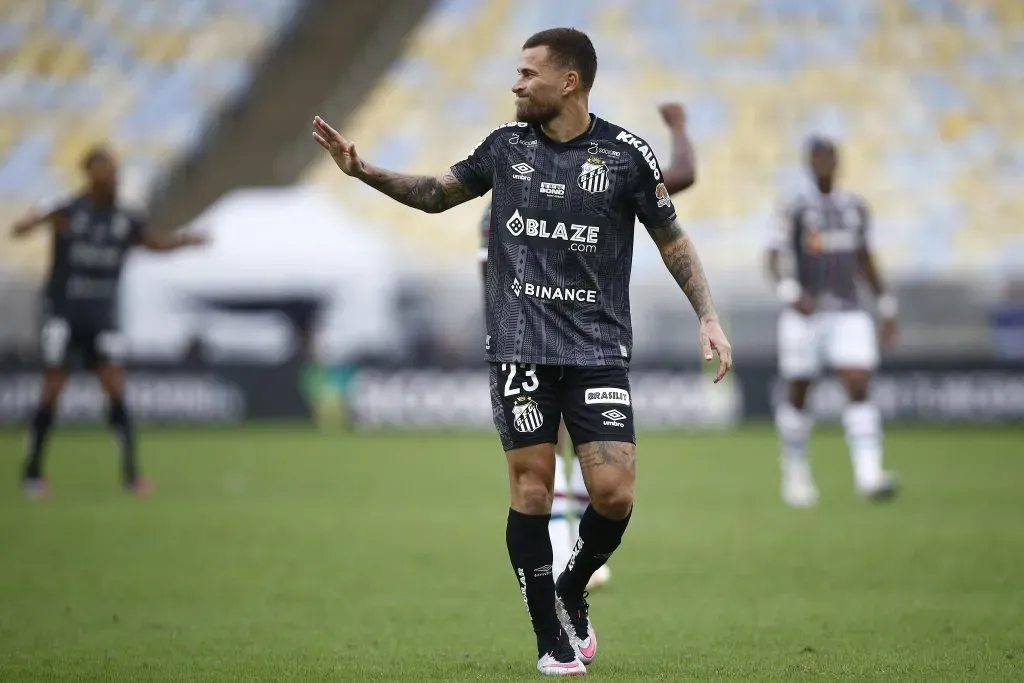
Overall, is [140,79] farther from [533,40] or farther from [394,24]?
[533,40]

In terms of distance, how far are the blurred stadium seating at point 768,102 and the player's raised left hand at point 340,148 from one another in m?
28.4

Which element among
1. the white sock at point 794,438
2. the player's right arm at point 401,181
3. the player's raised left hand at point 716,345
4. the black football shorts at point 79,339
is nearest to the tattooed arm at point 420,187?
the player's right arm at point 401,181

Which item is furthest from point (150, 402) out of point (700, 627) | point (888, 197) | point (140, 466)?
point (700, 627)

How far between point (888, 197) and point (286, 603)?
29.4 m

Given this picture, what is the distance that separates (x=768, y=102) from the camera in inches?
1453

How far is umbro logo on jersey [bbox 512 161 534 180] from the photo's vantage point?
19.0 feet

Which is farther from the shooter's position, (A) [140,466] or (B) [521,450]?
(A) [140,466]

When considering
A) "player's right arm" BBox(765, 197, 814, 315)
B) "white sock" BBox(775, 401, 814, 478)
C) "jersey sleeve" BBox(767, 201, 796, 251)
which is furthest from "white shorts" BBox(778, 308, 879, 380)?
"jersey sleeve" BBox(767, 201, 796, 251)

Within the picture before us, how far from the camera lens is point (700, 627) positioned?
6875 mm

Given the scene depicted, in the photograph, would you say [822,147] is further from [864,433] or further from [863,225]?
[864,433]

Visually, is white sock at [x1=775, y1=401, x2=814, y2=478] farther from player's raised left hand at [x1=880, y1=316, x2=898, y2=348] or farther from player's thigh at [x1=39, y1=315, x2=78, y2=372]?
player's thigh at [x1=39, y1=315, x2=78, y2=372]

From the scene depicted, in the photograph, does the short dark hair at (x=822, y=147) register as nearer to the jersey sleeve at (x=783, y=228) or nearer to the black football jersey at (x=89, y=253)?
the jersey sleeve at (x=783, y=228)

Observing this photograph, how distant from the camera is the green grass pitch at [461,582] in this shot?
600 centimetres

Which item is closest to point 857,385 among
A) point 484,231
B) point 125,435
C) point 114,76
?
point 484,231
